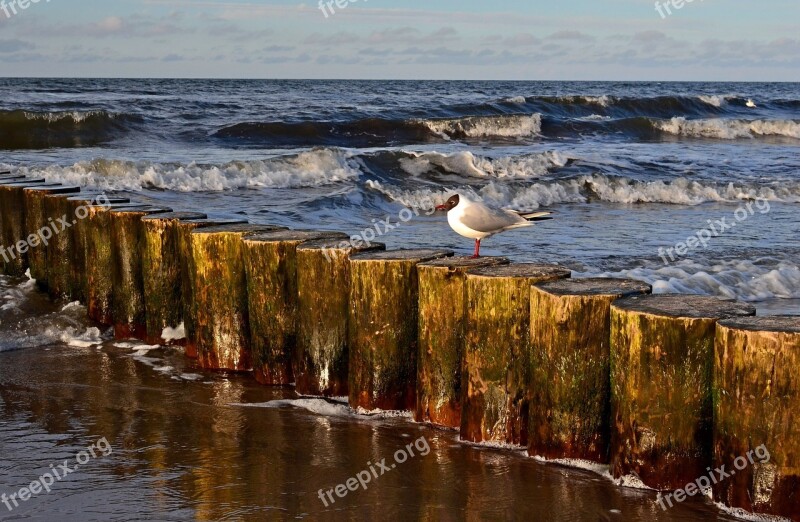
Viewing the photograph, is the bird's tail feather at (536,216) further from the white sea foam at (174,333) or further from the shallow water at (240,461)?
the white sea foam at (174,333)

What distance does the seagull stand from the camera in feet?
19.6

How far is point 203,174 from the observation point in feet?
55.3

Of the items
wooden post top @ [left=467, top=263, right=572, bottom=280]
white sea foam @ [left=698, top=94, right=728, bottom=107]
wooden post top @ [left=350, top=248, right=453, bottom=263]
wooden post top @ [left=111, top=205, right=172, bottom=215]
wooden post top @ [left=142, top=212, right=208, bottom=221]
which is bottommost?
wooden post top @ [left=467, top=263, right=572, bottom=280]

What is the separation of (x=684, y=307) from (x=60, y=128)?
23.5 meters

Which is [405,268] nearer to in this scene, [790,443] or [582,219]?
[790,443]

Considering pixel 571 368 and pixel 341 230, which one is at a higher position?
pixel 571 368

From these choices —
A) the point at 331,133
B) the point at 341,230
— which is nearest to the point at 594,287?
the point at 341,230

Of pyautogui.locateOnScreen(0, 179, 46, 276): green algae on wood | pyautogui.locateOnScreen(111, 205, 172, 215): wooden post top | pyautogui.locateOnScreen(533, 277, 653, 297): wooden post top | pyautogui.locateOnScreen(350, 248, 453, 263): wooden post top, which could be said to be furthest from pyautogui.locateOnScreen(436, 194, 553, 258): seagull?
pyautogui.locateOnScreen(0, 179, 46, 276): green algae on wood

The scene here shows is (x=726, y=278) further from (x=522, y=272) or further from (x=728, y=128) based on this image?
(x=728, y=128)

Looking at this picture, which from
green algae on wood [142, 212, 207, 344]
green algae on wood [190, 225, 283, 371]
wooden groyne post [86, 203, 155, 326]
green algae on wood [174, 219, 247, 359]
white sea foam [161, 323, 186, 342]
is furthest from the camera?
wooden groyne post [86, 203, 155, 326]

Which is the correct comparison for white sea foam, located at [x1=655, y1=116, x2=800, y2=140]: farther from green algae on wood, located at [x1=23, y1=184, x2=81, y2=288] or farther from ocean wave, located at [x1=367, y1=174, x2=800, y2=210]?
green algae on wood, located at [x1=23, y1=184, x2=81, y2=288]

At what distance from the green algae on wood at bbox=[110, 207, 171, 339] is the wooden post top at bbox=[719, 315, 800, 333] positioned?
4.78m

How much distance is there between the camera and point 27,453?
201 inches

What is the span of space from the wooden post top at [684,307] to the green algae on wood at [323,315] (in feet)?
6.02
